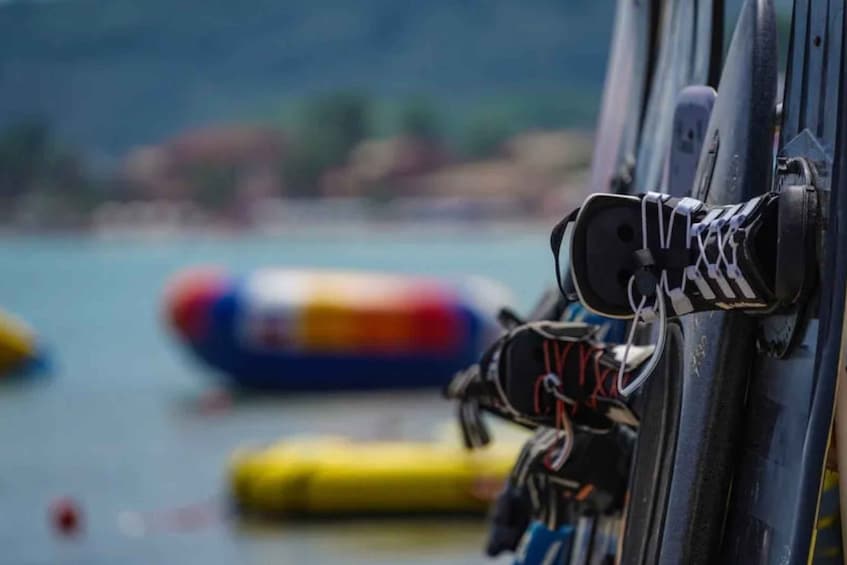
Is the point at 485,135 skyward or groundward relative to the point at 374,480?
skyward

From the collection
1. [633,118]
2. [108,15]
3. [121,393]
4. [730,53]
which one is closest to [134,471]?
[121,393]

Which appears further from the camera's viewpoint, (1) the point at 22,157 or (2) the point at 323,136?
(2) the point at 323,136

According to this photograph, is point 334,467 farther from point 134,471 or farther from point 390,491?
point 134,471

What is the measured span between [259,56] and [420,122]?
42.8 feet

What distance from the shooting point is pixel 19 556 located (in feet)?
28.2

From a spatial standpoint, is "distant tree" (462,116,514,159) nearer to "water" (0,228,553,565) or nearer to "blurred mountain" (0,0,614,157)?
"blurred mountain" (0,0,614,157)

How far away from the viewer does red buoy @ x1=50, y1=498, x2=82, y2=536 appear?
361 inches

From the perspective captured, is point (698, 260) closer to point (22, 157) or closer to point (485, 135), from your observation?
point (22, 157)

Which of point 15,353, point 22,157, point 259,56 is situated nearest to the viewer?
point 15,353

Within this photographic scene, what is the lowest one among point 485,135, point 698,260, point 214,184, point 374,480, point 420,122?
point 374,480

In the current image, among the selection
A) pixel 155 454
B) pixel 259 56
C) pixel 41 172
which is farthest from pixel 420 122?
pixel 155 454

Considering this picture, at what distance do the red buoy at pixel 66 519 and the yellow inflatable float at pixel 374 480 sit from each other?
33.2 inches

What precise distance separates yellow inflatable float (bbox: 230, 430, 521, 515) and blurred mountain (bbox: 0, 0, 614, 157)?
5973 centimetres

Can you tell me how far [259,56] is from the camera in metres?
79.4
